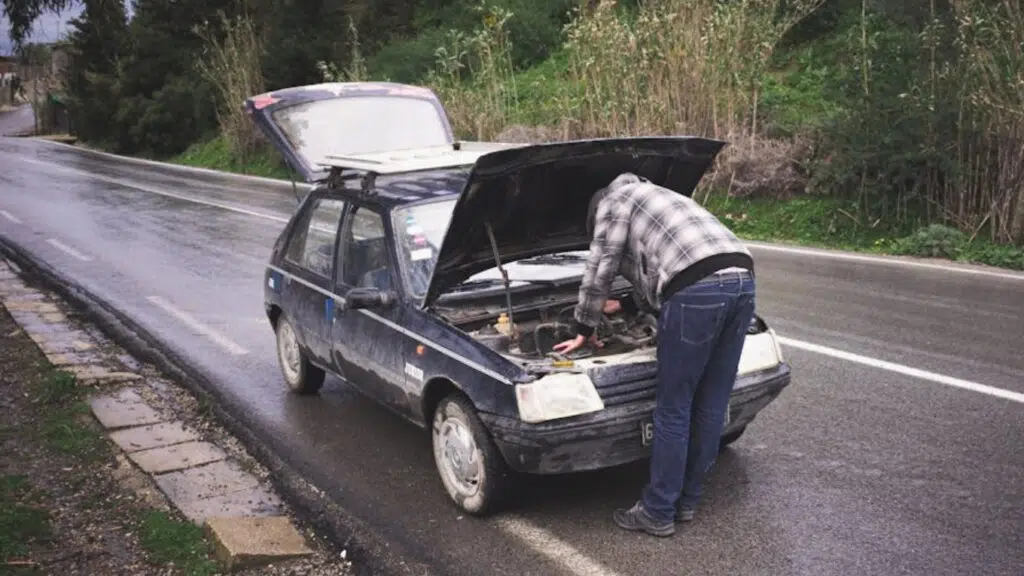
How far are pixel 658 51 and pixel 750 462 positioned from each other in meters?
11.0

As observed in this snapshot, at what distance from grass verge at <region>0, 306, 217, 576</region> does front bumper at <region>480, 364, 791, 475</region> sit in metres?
1.39

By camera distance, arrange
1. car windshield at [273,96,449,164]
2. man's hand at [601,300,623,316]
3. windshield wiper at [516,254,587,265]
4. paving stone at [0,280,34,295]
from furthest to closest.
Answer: paving stone at [0,280,34,295]
car windshield at [273,96,449,164]
windshield wiper at [516,254,587,265]
man's hand at [601,300,623,316]

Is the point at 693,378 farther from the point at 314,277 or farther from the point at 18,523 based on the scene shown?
the point at 18,523

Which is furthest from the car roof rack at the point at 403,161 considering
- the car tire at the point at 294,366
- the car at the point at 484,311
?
the car tire at the point at 294,366

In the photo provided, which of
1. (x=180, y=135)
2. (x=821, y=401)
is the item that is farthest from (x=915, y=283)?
(x=180, y=135)

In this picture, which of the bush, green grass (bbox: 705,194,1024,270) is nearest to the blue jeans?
green grass (bbox: 705,194,1024,270)

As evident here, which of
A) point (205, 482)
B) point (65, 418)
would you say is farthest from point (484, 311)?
point (65, 418)

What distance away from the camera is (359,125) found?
8.30m

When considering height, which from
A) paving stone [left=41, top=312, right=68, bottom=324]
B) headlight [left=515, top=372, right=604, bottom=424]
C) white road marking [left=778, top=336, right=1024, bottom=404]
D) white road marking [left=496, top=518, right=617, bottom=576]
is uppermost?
headlight [left=515, top=372, right=604, bottom=424]

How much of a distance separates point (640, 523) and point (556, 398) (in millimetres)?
716

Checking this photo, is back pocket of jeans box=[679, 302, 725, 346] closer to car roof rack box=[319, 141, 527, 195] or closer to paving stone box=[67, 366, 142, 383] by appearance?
car roof rack box=[319, 141, 527, 195]

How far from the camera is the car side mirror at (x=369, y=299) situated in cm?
514

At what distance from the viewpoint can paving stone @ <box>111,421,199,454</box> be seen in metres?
5.78

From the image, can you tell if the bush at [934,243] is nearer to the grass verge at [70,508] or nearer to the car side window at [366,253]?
the car side window at [366,253]
